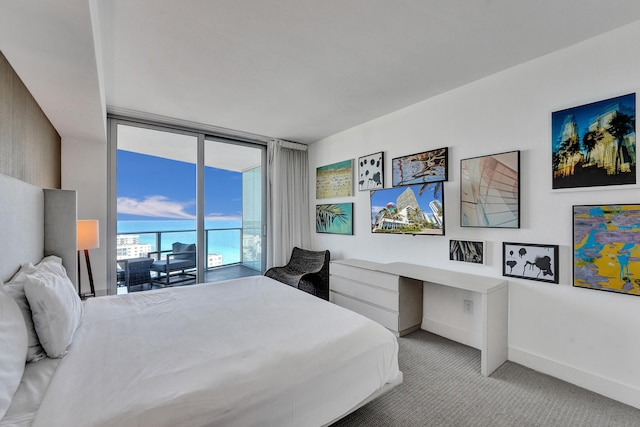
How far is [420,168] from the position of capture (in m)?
3.18

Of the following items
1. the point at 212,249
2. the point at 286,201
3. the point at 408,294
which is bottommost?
the point at 408,294

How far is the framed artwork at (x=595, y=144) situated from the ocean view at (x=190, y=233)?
4.22m

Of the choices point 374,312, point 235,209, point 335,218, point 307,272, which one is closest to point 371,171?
point 335,218

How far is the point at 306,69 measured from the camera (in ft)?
8.23

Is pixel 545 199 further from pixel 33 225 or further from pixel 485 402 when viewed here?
pixel 33 225

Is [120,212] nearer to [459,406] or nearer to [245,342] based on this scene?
[245,342]

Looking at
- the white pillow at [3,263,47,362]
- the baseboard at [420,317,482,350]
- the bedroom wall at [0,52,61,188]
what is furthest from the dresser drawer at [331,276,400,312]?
the bedroom wall at [0,52,61,188]

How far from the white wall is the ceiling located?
19cm

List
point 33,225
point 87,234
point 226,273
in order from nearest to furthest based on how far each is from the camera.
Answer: point 33,225 → point 87,234 → point 226,273

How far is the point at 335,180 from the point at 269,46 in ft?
7.96

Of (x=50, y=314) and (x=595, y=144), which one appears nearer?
(x=50, y=314)

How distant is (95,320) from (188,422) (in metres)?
1.32

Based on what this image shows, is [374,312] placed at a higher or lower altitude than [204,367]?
lower

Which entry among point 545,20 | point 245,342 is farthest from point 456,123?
point 245,342
